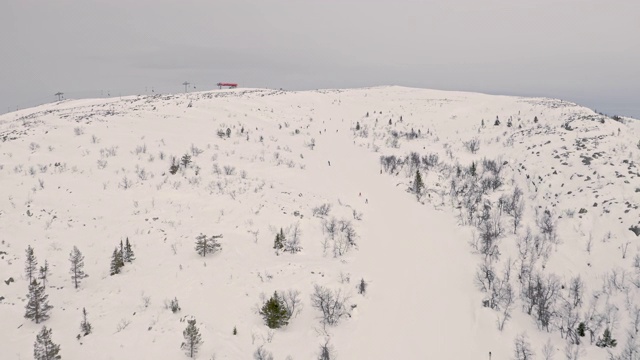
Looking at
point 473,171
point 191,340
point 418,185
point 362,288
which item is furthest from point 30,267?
point 473,171

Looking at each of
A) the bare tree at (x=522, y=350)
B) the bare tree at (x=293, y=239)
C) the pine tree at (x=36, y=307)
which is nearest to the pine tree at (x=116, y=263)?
the pine tree at (x=36, y=307)

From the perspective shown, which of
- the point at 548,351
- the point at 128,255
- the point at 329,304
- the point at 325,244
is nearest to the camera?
the point at 548,351

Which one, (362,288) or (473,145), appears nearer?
(362,288)

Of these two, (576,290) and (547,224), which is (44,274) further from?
(547,224)

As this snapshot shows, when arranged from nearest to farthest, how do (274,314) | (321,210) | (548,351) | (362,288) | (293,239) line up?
(548,351) → (274,314) → (362,288) → (293,239) → (321,210)

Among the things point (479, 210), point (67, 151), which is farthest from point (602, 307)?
point (67, 151)

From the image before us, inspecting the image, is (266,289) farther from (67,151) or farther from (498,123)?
(498,123)

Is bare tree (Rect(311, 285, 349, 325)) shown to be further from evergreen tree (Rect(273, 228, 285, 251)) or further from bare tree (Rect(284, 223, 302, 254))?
evergreen tree (Rect(273, 228, 285, 251))
